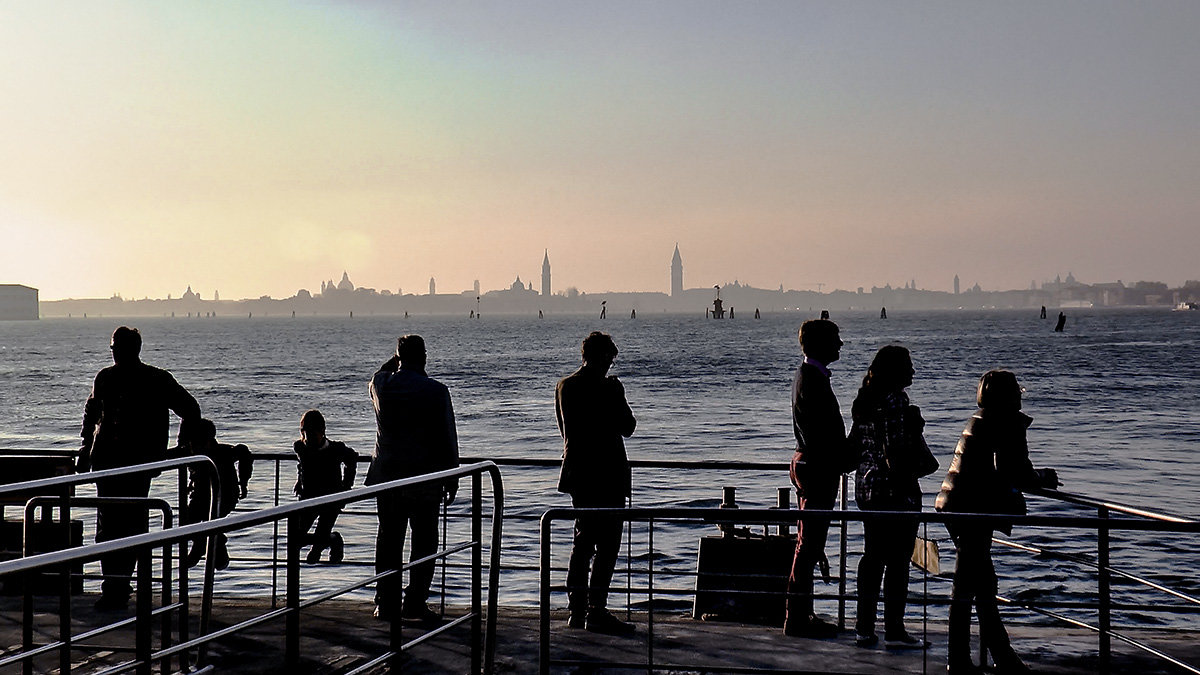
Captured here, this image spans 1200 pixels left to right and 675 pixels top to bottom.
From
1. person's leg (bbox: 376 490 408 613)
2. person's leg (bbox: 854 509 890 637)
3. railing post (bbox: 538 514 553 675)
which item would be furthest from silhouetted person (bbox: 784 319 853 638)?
person's leg (bbox: 376 490 408 613)

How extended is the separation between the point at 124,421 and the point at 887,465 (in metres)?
5.08

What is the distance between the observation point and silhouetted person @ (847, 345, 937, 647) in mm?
6793

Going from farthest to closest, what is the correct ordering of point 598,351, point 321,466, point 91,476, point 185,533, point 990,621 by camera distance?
point 321,466 < point 598,351 < point 990,621 < point 91,476 < point 185,533

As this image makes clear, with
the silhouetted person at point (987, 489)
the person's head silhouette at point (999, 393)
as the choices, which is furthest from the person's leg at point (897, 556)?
the person's head silhouette at point (999, 393)

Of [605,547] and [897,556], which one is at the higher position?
[897,556]

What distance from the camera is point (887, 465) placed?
689 cm

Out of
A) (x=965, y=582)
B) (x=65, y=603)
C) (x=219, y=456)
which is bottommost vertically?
(x=965, y=582)

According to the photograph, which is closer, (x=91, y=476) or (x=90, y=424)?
(x=91, y=476)

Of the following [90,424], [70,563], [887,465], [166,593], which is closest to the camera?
[70,563]

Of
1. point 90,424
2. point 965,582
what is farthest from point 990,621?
point 90,424

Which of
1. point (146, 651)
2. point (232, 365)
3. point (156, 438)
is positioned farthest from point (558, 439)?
point (232, 365)

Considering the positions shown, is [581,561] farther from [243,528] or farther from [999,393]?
[243,528]

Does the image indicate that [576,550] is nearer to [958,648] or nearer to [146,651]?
[958,648]

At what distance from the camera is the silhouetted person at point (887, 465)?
22.3 feet
